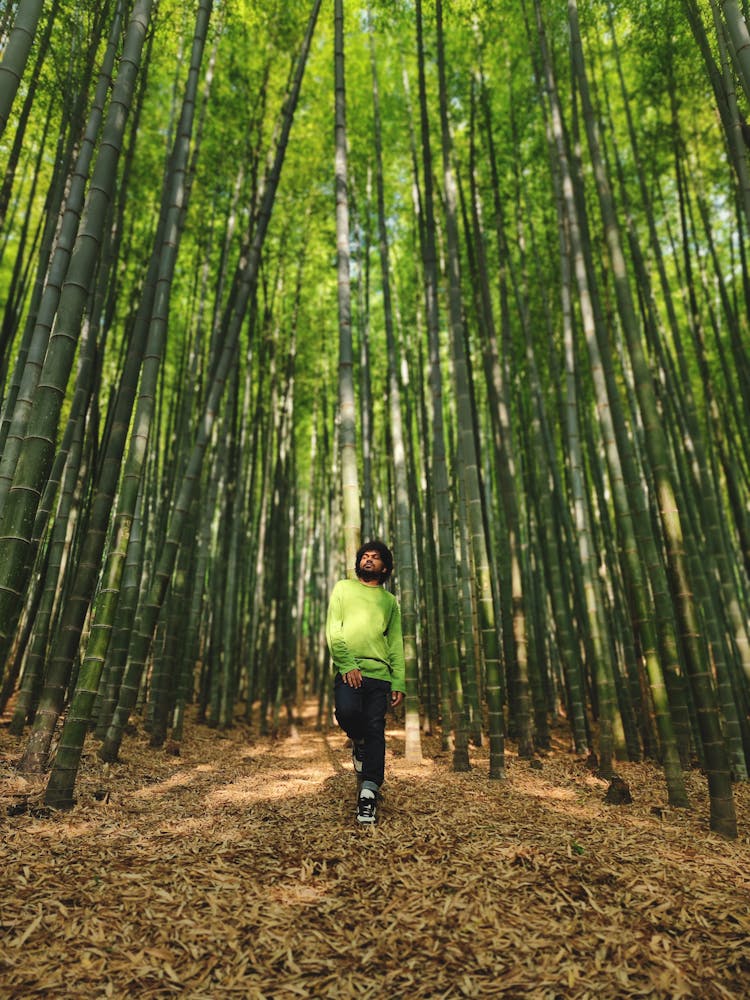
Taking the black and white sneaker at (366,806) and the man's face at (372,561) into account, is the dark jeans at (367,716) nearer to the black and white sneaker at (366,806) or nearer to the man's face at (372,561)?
the black and white sneaker at (366,806)

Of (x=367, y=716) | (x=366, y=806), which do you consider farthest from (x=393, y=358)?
(x=366, y=806)

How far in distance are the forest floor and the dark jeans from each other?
0.19 metres

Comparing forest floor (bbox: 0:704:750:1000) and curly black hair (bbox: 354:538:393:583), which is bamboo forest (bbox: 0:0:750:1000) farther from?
Result: curly black hair (bbox: 354:538:393:583)

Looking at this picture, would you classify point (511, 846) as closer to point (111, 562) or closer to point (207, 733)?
point (111, 562)

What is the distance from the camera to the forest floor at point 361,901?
3.93ft

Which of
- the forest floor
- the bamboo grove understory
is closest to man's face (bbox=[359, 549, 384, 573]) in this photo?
the bamboo grove understory

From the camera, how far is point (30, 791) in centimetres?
219

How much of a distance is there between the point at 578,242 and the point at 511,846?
2.78 metres

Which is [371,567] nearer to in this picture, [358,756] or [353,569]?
[353,569]

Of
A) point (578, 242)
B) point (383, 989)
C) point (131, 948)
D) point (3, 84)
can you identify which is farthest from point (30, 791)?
point (578, 242)

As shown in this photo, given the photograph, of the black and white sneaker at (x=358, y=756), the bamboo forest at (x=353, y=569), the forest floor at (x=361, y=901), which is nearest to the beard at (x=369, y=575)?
the bamboo forest at (x=353, y=569)

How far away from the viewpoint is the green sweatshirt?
219 centimetres

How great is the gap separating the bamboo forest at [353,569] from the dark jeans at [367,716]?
0.08 m

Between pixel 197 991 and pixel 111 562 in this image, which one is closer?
pixel 197 991
